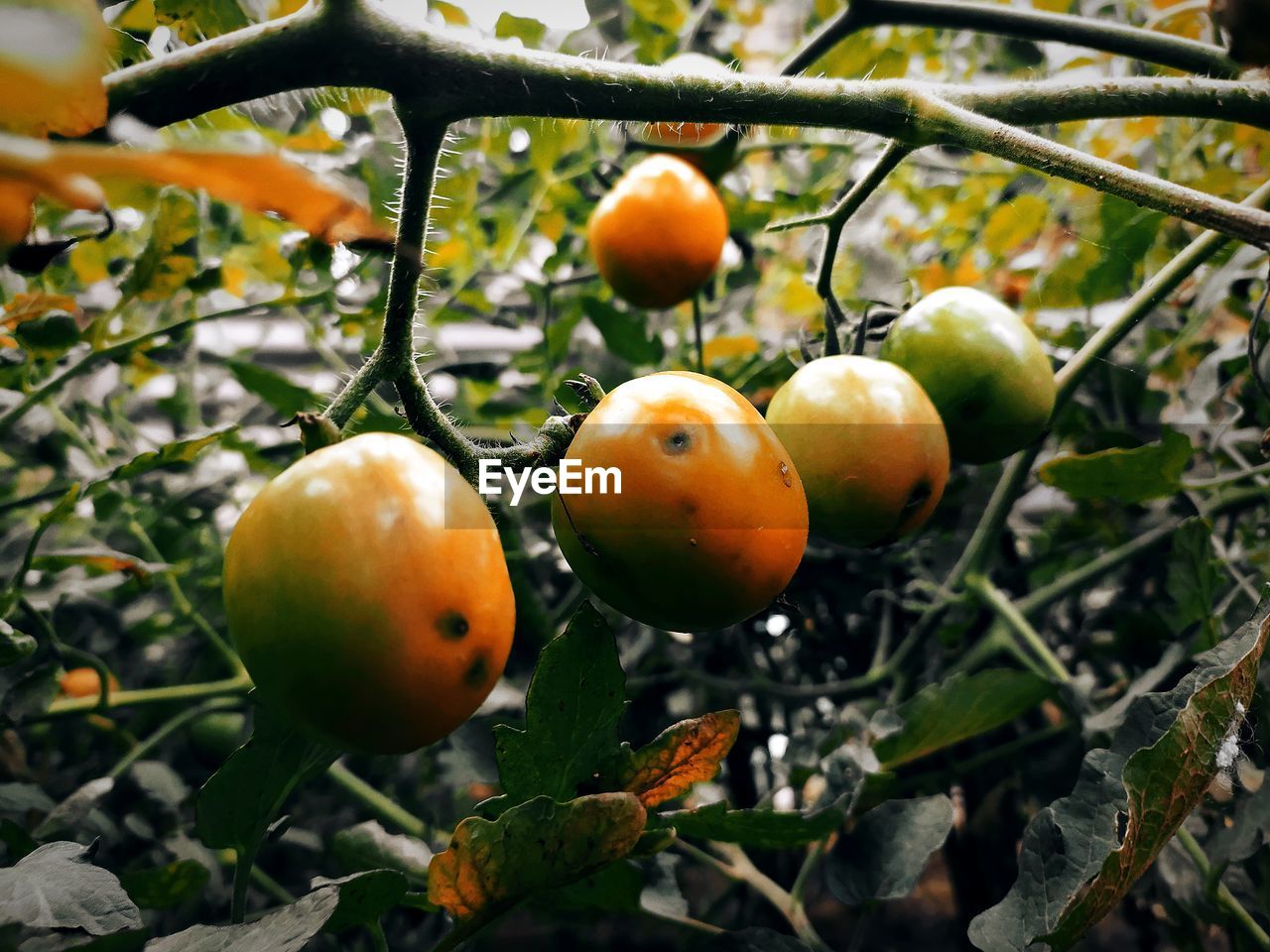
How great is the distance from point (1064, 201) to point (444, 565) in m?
1.06

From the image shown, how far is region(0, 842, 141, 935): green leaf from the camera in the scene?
1.35 feet

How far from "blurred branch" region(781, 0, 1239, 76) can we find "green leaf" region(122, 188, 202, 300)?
561 mm

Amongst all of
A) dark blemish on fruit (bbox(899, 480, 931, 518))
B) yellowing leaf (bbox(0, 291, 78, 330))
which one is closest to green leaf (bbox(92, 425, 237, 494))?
yellowing leaf (bbox(0, 291, 78, 330))

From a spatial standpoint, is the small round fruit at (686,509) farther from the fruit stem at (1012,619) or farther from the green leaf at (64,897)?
the fruit stem at (1012,619)

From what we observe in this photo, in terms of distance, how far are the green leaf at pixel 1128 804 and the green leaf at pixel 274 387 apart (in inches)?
28.2

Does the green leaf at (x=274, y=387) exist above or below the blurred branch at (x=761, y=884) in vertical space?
above

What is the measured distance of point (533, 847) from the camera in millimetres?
447

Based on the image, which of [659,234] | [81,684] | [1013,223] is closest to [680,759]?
[659,234]

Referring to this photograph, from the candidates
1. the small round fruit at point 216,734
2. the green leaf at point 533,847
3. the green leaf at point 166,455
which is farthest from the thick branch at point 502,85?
the small round fruit at point 216,734

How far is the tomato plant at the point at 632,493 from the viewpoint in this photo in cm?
41

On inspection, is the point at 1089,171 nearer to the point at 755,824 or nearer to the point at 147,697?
the point at 755,824

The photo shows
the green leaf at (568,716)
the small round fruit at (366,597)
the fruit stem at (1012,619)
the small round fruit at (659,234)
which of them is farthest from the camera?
the small round fruit at (659,234)

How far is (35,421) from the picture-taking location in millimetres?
959

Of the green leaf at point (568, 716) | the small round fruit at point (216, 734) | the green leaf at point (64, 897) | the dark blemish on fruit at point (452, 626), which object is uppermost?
the dark blemish on fruit at point (452, 626)
